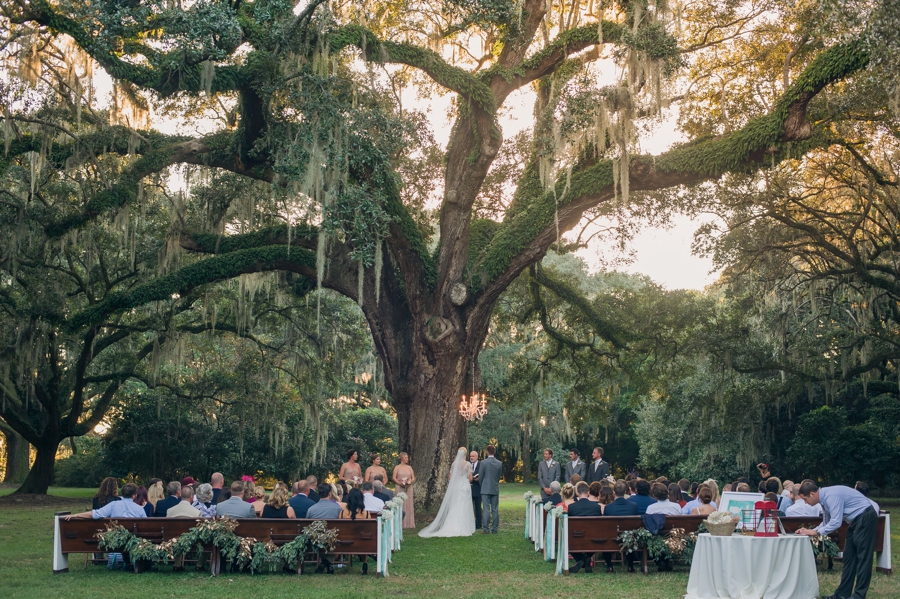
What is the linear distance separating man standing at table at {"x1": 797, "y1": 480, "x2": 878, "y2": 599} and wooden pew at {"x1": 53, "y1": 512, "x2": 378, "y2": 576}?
4511mm

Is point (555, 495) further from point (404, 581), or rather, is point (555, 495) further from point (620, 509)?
point (404, 581)

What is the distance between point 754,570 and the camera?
758 centimetres

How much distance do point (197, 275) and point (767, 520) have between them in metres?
11.2

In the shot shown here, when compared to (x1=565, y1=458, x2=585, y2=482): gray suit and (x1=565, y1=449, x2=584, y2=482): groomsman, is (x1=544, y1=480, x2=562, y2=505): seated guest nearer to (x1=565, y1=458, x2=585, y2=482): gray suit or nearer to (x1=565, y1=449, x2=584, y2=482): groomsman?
(x1=565, y1=449, x2=584, y2=482): groomsman

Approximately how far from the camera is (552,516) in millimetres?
9945

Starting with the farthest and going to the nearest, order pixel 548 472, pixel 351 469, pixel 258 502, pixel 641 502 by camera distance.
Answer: pixel 548 472, pixel 351 469, pixel 258 502, pixel 641 502

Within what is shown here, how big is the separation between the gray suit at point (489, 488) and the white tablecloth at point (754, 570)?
6.67 m

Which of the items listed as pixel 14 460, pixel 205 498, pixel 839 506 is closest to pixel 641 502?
pixel 839 506

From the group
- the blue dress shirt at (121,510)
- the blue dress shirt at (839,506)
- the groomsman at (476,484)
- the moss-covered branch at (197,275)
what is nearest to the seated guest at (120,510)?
the blue dress shirt at (121,510)

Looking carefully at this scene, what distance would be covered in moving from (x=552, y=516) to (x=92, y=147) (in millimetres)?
10335

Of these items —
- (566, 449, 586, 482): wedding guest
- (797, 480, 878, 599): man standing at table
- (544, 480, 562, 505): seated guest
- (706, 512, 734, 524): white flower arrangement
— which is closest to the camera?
(797, 480, 878, 599): man standing at table

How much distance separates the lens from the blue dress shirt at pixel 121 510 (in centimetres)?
957

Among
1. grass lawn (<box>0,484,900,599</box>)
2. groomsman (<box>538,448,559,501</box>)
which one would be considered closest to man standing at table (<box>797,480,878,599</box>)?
grass lawn (<box>0,484,900,599</box>)

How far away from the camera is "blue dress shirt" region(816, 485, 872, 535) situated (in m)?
7.62
